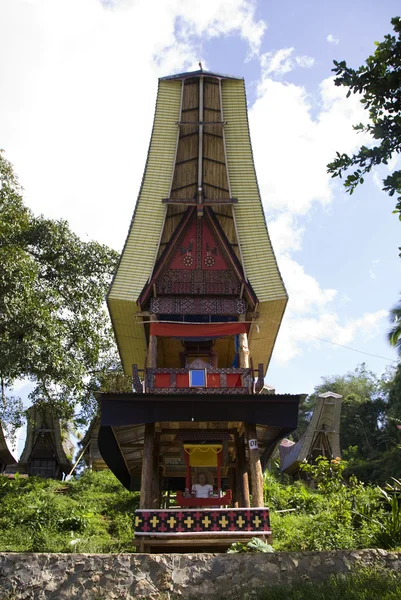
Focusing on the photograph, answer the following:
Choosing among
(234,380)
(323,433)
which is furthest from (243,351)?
(323,433)

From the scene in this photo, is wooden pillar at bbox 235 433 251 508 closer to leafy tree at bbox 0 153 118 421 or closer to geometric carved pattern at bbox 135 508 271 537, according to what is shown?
geometric carved pattern at bbox 135 508 271 537

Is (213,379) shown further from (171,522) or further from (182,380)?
(171,522)

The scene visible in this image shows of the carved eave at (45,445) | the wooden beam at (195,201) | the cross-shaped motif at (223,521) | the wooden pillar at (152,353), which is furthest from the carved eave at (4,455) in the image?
the cross-shaped motif at (223,521)

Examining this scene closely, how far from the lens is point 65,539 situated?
13.0 m

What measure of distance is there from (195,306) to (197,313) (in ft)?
0.71

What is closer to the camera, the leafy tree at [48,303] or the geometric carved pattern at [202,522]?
the geometric carved pattern at [202,522]

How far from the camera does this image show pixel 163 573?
7031 mm

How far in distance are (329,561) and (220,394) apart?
5088mm

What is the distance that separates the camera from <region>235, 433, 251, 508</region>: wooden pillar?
1284 cm

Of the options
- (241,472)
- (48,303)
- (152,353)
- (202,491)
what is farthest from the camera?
(48,303)

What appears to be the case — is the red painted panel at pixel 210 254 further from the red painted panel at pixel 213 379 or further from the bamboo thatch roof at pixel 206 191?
the red painted panel at pixel 213 379

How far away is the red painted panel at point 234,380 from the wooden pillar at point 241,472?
60.2 inches

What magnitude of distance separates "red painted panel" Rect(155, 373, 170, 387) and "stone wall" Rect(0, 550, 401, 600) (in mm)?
5681

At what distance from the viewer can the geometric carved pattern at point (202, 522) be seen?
10.3 m
